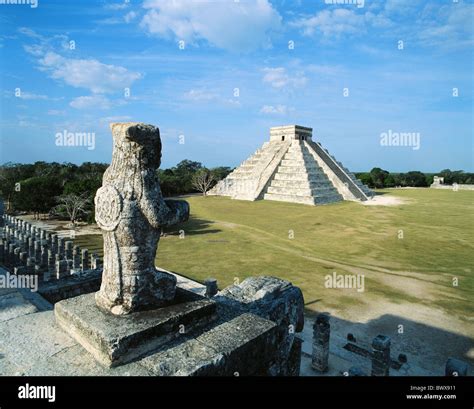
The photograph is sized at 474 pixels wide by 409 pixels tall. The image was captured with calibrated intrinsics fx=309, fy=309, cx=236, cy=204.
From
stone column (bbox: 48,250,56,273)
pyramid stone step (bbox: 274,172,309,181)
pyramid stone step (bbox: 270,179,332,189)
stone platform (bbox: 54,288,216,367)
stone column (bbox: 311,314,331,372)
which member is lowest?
stone column (bbox: 311,314,331,372)

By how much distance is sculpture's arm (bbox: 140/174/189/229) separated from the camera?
3.38 m

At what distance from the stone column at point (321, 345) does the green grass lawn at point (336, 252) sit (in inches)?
112

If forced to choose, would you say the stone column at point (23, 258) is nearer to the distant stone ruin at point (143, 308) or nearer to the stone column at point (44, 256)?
the stone column at point (44, 256)

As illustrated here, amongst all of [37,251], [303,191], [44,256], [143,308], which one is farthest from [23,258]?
[303,191]

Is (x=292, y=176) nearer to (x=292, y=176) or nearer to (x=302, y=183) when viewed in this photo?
(x=292, y=176)

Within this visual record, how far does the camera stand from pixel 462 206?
34.2 meters

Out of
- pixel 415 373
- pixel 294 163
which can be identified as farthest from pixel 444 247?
pixel 294 163

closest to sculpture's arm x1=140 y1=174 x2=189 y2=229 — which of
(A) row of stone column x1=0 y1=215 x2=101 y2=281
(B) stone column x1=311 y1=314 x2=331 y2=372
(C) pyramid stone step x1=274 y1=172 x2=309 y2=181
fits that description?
(B) stone column x1=311 y1=314 x2=331 y2=372

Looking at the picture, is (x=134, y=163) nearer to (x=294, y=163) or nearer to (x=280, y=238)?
(x=280, y=238)

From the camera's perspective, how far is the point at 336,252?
15898 mm

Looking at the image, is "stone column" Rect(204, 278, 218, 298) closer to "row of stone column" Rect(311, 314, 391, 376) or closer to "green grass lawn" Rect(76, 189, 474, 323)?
"green grass lawn" Rect(76, 189, 474, 323)

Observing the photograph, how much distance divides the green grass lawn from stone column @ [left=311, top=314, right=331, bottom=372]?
285 centimetres

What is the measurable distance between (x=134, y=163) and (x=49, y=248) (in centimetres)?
1156

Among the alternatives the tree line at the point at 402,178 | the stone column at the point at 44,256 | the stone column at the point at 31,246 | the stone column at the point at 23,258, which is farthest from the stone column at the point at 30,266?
the tree line at the point at 402,178
